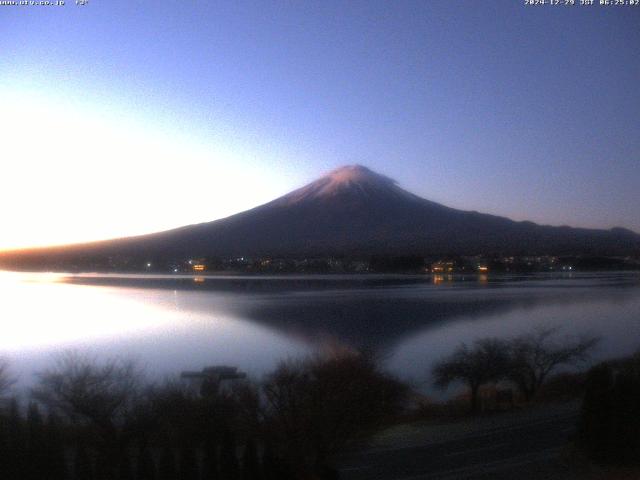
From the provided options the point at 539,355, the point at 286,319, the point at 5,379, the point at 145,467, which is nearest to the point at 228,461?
the point at 145,467

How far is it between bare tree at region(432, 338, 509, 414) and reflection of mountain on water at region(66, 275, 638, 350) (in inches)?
54.4

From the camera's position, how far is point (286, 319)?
16875 mm

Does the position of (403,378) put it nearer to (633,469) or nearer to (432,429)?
(432,429)

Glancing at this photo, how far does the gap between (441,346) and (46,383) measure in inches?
309

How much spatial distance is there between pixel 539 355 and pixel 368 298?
359 inches

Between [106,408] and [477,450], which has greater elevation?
[106,408]

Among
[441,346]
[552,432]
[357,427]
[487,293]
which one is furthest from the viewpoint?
[487,293]

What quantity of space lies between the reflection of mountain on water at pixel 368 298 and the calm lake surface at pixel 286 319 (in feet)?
0.15

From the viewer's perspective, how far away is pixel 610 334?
15.7m

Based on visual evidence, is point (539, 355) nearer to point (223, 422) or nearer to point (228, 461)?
point (223, 422)

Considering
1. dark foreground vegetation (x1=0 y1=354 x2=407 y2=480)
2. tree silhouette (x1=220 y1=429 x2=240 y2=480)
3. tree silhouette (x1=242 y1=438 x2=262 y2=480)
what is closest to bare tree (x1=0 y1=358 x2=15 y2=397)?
dark foreground vegetation (x1=0 y1=354 x2=407 y2=480)

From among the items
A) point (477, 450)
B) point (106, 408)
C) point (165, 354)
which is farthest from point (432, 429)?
point (165, 354)

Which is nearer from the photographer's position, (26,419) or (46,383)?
(26,419)

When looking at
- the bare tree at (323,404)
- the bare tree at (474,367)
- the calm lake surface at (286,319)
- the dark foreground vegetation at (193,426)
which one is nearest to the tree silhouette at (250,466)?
the dark foreground vegetation at (193,426)
